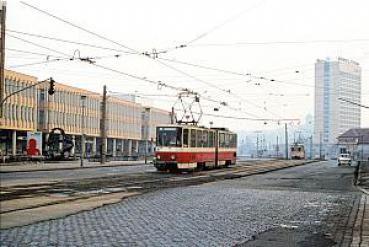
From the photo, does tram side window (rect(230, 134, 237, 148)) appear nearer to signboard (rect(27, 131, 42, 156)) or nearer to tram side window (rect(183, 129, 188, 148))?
tram side window (rect(183, 129, 188, 148))

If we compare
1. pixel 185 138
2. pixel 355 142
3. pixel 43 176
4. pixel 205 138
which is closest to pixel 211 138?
pixel 205 138

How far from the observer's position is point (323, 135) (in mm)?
98188

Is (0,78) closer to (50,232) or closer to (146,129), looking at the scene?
(50,232)

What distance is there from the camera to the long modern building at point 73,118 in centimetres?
8181

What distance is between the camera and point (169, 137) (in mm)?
38094

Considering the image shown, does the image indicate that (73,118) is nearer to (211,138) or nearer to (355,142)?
(355,142)

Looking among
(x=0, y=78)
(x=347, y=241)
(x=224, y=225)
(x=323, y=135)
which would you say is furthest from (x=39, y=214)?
(x=323, y=135)

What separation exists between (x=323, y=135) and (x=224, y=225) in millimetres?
88135

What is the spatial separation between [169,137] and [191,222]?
24.9 meters

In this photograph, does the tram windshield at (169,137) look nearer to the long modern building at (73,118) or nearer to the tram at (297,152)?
the long modern building at (73,118)

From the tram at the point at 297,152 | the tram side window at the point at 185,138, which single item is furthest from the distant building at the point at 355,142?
the tram side window at the point at 185,138

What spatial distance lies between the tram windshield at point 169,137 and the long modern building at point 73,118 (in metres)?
19.7

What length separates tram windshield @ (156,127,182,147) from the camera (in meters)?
37.8

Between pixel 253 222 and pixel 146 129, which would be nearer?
pixel 253 222
